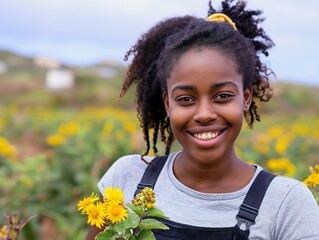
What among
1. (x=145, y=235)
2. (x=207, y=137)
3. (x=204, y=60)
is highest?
(x=204, y=60)

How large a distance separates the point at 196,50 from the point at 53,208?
10.6 feet

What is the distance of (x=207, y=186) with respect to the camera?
2121 mm

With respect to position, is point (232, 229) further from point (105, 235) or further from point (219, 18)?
point (219, 18)

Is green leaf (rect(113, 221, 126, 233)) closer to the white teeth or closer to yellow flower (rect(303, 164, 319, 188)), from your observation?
the white teeth

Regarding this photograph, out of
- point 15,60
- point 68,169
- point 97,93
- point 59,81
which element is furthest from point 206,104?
point 15,60

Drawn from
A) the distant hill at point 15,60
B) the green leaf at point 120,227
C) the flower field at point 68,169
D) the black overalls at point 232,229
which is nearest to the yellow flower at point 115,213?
the green leaf at point 120,227

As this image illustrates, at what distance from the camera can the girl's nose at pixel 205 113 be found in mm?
1973

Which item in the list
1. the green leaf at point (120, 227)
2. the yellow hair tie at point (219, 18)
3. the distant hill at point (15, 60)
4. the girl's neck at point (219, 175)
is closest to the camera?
the green leaf at point (120, 227)

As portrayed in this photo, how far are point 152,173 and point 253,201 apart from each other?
40 cm

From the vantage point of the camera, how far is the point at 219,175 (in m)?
2.12

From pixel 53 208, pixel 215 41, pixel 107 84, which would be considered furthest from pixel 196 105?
pixel 107 84

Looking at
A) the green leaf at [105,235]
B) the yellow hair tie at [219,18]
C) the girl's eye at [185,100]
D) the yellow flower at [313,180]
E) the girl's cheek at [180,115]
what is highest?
the yellow hair tie at [219,18]

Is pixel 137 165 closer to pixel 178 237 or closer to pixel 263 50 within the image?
pixel 178 237

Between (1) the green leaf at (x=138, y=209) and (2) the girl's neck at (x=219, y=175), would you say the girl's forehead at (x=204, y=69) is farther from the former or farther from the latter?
(1) the green leaf at (x=138, y=209)
